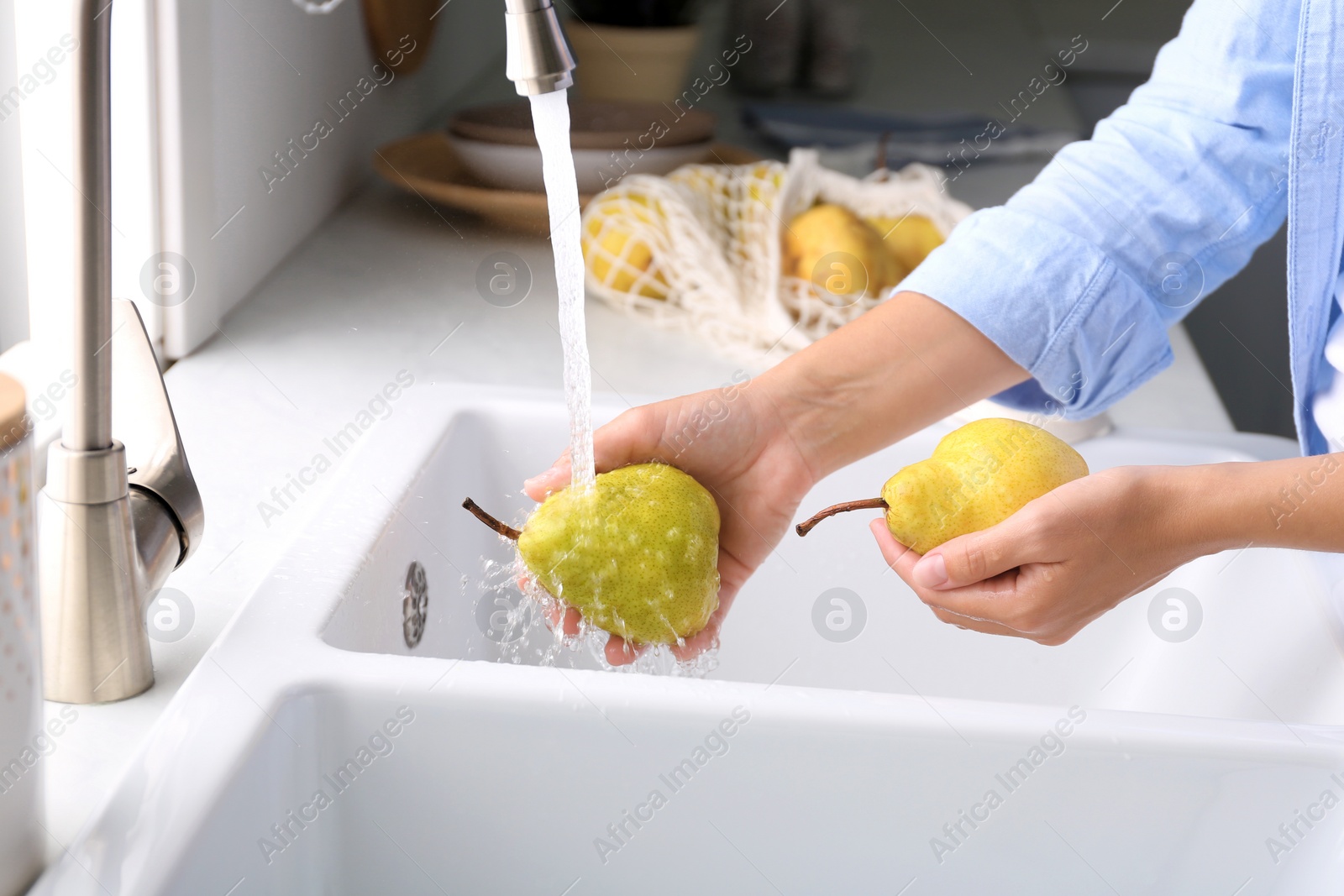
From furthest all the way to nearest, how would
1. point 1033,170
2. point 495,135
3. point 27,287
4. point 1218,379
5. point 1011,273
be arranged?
1. point 1218,379
2. point 1033,170
3. point 495,135
4. point 27,287
5. point 1011,273

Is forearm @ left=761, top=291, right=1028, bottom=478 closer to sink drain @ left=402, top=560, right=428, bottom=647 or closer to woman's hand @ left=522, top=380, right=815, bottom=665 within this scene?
woman's hand @ left=522, top=380, right=815, bottom=665

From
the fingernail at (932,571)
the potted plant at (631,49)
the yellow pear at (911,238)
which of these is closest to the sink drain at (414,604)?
the fingernail at (932,571)

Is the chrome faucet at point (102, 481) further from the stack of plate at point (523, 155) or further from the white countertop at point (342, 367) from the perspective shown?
the stack of plate at point (523, 155)

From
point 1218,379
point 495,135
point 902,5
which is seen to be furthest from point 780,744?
point 902,5

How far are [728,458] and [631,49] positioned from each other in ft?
3.73

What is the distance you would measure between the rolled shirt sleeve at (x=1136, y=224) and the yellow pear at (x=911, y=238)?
444mm

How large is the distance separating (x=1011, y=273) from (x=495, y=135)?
2.16 feet

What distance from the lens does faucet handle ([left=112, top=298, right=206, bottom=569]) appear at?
0.49 metres

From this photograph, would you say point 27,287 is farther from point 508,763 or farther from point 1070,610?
point 1070,610

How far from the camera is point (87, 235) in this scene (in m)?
0.41

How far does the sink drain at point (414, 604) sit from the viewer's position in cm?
65

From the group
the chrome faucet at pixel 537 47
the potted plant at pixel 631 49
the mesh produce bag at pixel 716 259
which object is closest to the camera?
the chrome faucet at pixel 537 47

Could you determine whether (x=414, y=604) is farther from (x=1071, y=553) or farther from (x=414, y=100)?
(x=414, y=100)

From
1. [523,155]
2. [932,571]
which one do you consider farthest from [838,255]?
[932,571]
